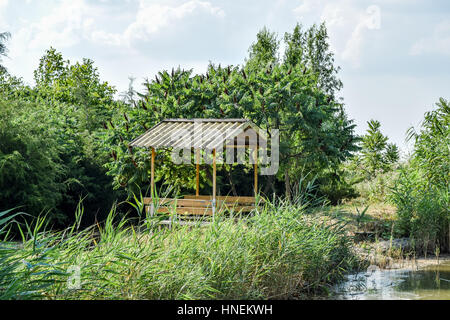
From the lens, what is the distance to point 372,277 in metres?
8.42

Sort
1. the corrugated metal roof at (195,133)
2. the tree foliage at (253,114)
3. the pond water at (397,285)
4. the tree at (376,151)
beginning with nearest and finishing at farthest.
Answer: the pond water at (397,285) < the corrugated metal roof at (195,133) < the tree foliage at (253,114) < the tree at (376,151)

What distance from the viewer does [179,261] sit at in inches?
208

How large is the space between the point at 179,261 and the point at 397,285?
4269mm

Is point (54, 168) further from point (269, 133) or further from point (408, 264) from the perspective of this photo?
point (408, 264)

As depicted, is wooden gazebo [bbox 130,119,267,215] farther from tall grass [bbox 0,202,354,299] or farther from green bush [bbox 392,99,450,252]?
tall grass [bbox 0,202,354,299]

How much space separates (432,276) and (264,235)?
12.9 feet

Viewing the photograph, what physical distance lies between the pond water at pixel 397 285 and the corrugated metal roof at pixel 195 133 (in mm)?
4861

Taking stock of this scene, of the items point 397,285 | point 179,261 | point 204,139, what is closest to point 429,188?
point 397,285

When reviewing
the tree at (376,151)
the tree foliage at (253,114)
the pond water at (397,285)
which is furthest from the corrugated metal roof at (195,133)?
the tree at (376,151)

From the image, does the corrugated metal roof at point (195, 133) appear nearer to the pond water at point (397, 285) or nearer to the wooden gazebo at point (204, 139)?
the wooden gazebo at point (204, 139)

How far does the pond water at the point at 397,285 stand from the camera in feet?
23.6

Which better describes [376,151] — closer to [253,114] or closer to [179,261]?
[253,114]

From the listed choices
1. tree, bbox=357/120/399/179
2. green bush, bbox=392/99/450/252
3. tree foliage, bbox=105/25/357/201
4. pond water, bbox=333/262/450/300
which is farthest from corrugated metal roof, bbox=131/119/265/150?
tree, bbox=357/120/399/179
